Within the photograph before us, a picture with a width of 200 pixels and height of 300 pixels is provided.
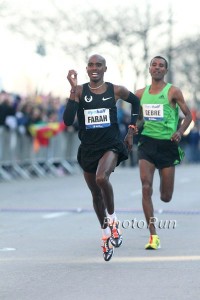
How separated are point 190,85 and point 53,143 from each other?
3458cm

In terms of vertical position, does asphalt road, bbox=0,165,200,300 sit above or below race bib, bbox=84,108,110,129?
below

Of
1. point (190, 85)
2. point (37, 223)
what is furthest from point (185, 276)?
point (190, 85)

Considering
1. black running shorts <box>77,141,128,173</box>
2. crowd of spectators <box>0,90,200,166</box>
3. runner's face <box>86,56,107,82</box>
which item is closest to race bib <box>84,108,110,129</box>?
black running shorts <box>77,141,128,173</box>

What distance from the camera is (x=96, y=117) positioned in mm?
10508

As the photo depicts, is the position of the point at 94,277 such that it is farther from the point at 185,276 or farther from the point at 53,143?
the point at 53,143

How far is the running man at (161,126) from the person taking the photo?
11.4m

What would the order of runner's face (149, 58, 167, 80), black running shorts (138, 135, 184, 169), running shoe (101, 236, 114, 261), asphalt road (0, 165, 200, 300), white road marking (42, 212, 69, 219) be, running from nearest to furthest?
asphalt road (0, 165, 200, 300) < running shoe (101, 236, 114, 261) < runner's face (149, 58, 167, 80) < black running shorts (138, 135, 184, 169) < white road marking (42, 212, 69, 219)

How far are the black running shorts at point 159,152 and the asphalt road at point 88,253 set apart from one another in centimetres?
84

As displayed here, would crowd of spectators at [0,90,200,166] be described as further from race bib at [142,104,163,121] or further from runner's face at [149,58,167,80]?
runner's face at [149,58,167,80]

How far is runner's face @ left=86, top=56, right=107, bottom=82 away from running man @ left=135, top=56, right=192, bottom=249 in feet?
3.54

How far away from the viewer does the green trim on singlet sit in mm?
11430

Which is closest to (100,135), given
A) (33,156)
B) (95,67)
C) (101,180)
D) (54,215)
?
(101,180)

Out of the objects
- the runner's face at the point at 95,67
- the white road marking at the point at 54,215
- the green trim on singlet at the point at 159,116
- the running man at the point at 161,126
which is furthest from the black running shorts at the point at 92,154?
the white road marking at the point at 54,215

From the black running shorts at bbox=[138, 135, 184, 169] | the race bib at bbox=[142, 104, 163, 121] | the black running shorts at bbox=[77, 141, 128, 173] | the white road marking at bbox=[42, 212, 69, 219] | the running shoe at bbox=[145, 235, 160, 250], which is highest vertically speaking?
the race bib at bbox=[142, 104, 163, 121]
